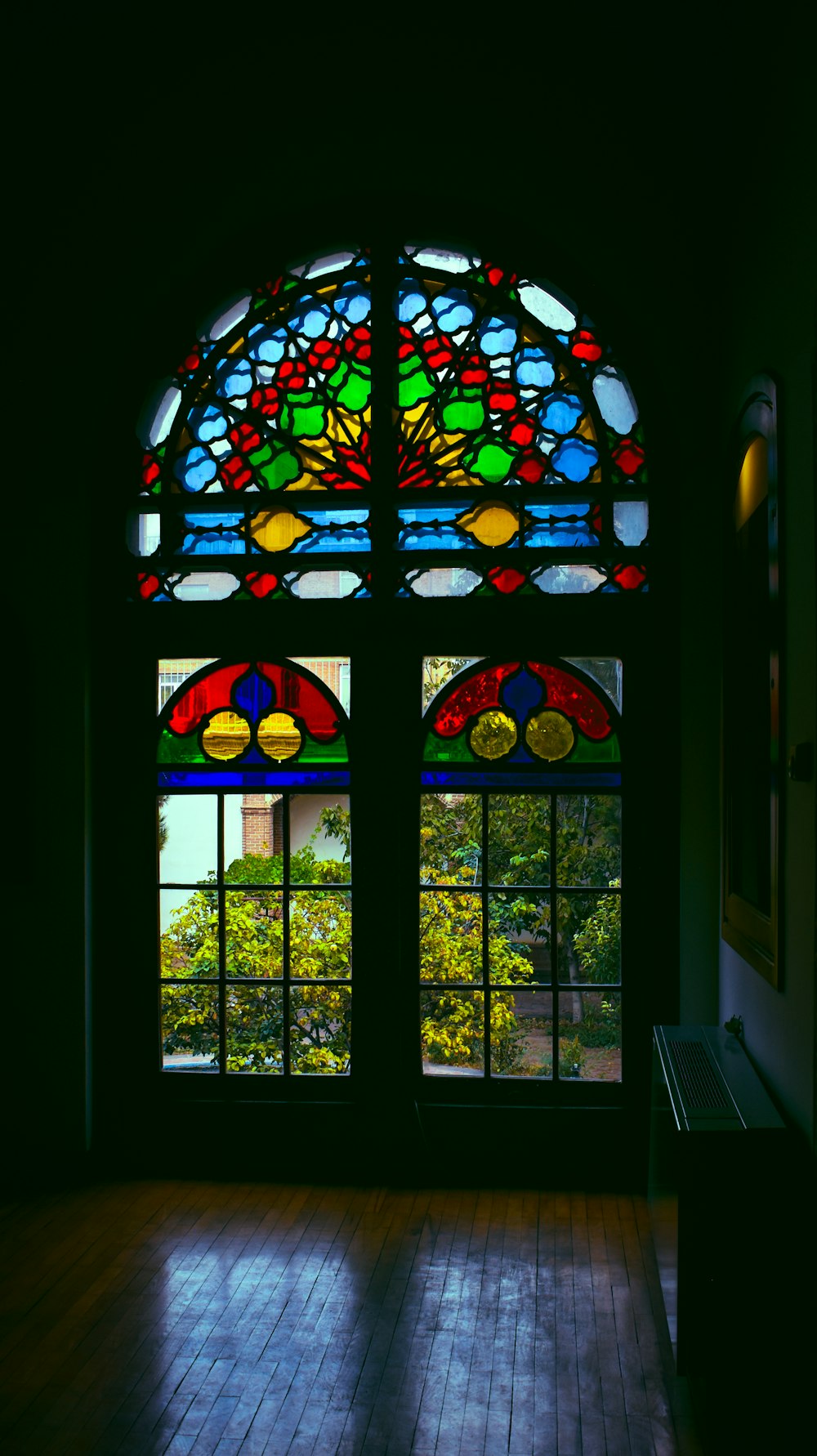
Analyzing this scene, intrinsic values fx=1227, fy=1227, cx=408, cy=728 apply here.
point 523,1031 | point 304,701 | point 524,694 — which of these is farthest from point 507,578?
point 523,1031

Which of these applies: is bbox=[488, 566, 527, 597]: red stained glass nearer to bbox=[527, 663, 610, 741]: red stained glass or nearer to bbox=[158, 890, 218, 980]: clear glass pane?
bbox=[527, 663, 610, 741]: red stained glass

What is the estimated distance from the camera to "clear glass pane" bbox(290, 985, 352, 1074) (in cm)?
483

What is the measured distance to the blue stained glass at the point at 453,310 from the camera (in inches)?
190

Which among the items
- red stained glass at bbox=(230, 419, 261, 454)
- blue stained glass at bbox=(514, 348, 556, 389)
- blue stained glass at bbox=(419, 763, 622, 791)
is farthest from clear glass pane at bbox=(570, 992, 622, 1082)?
red stained glass at bbox=(230, 419, 261, 454)

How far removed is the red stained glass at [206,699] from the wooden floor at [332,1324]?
70.7 inches

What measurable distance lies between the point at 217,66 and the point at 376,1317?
4.45 m

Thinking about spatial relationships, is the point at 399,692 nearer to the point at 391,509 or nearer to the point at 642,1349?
the point at 391,509

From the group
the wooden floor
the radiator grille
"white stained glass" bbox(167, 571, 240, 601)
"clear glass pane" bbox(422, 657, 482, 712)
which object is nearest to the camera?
the wooden floor

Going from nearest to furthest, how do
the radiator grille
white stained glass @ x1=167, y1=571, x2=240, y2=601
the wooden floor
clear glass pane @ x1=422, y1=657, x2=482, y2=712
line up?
the wooden floor < the radiator grille < clear glass pane @ x1=422, y1=657, x2=482, y2=712 < white stained glass @ x1=167, y1=571, x2=240, y2=601

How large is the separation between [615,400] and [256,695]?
71.4 inches

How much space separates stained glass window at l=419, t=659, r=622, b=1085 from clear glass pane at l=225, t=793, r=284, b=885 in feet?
1.91

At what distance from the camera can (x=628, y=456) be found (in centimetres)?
472

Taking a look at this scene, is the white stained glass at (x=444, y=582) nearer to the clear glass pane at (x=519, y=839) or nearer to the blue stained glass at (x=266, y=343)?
the clear glass pane at (x=519, y=839)

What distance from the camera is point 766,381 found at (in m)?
3.43
